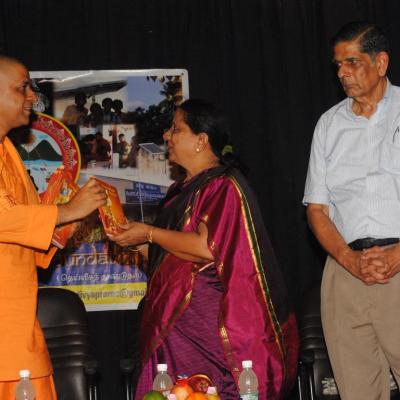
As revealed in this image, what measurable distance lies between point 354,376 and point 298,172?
174cm

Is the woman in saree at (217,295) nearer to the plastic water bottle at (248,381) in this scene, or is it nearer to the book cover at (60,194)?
the book cover at (60,194)

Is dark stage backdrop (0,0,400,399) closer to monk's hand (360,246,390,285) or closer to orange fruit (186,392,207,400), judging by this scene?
monk's hand (360,246,390,285)

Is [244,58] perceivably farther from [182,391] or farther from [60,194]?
[182,391]

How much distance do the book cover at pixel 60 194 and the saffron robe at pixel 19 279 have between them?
25 cm

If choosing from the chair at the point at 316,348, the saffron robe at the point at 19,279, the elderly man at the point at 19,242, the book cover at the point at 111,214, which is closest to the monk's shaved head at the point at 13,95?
the elderly man at the point at 19,242

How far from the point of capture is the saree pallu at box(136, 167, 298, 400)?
3643mm

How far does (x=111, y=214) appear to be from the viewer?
3668 millimetres

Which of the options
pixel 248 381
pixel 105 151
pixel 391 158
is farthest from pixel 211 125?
pixel 248 381

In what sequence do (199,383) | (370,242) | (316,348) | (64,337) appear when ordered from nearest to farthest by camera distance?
1. (199,383)
2. (370,242)
3. (64,337)
4. (316,348)

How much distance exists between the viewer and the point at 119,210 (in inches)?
147

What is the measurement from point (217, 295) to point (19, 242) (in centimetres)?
96

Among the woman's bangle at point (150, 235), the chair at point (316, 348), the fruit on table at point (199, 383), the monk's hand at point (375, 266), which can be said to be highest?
the woman's bangle at point (150, 235)

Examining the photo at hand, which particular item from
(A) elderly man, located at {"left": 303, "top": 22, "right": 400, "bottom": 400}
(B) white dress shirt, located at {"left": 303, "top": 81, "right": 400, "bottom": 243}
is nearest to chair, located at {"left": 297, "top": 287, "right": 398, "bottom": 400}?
(A) elderly man, located at {"left": 303, "top": 22, "right": 400, "bottom": 400}

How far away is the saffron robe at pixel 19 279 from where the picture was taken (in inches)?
124
